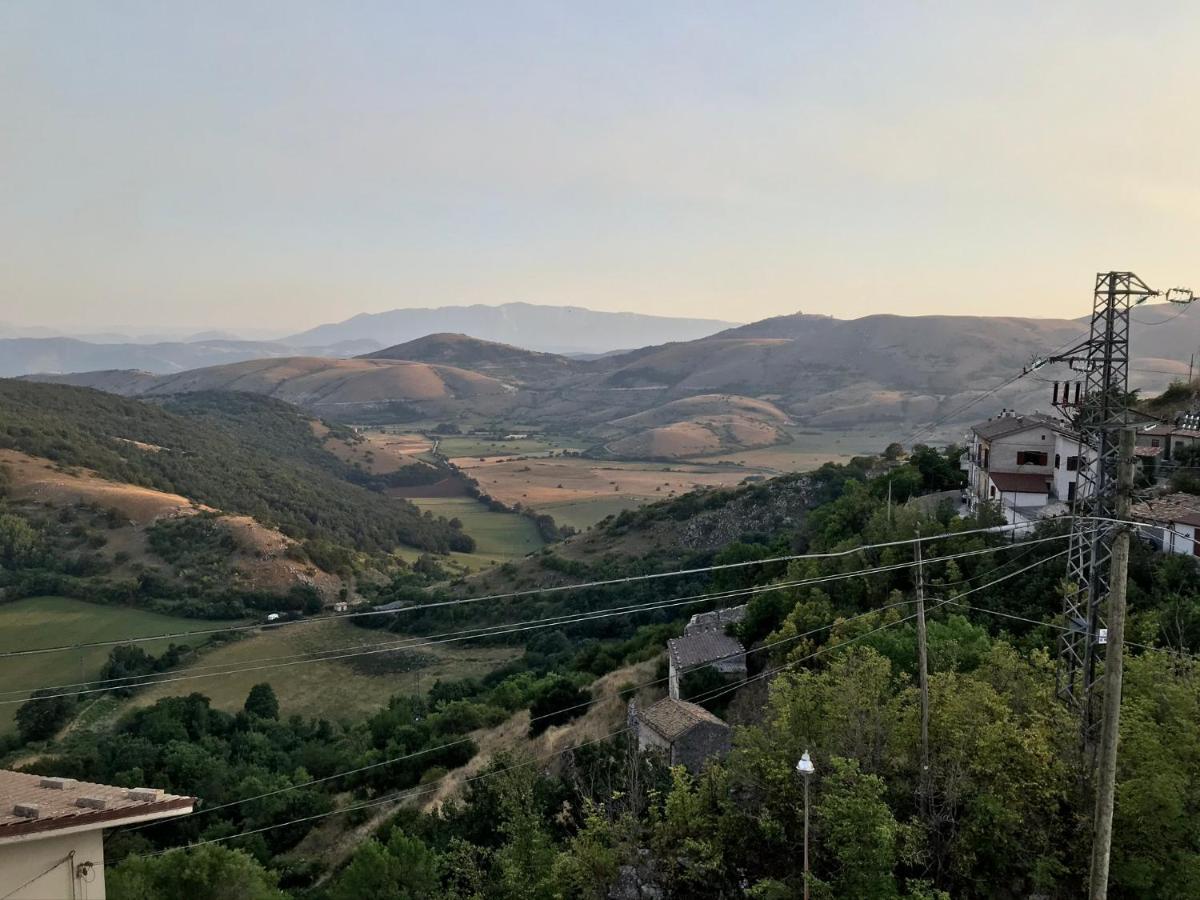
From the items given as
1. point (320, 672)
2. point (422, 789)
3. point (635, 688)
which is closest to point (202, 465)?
point (320, 672)

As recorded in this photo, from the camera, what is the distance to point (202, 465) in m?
91.9

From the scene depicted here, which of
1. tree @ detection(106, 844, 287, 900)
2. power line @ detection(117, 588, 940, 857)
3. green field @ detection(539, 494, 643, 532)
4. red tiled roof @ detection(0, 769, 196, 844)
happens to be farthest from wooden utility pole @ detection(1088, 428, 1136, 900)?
green field @ detection(539, 494, 643, 532)

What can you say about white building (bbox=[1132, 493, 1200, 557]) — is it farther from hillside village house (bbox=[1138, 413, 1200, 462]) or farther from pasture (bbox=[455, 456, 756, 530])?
pasture (bbox=[455, 456, 756, 530])

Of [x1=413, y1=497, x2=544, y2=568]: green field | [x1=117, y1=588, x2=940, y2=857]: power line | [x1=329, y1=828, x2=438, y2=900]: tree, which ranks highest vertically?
[x1=329, y1=828, x2=438, y2=900]: tree

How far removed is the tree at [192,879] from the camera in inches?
618

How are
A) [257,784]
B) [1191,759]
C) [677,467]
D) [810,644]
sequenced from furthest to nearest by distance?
[677,467], [257,784], [810,644], [1191,759]

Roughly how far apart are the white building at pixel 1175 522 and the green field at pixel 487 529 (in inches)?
2601

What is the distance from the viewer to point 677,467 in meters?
140

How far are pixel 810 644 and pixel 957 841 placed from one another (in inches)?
433

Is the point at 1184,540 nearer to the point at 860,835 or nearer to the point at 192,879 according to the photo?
the point at 860,835

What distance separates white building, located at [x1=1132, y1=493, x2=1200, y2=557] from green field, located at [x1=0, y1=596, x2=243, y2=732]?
52.3 m

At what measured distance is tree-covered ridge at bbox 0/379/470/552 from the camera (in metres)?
79.8

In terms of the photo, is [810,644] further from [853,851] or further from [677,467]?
[677,467]

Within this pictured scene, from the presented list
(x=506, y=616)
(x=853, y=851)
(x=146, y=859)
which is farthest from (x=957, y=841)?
(x=506, y=616)
